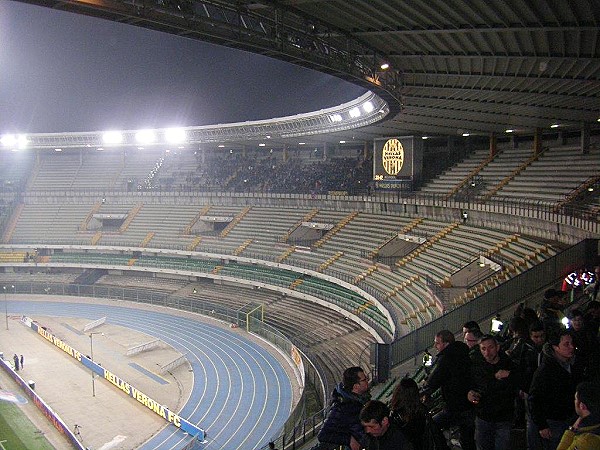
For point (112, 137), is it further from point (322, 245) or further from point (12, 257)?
point (322, 245)

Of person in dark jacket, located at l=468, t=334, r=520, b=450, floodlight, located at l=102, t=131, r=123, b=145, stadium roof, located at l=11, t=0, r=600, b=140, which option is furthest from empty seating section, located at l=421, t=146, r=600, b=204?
floodlight, located at l=102, t=131, r=123, b=145

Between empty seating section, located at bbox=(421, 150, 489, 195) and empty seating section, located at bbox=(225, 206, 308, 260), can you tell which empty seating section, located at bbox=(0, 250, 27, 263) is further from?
empty seating section, located at bbox=(421, 150, 489, 195)

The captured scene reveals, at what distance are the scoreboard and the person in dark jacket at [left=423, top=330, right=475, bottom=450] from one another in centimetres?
2973

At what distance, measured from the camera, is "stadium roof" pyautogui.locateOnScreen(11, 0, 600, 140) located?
450 inches

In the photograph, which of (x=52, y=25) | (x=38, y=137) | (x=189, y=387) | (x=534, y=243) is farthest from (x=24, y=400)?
(x=38, y=137)

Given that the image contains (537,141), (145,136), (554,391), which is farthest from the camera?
(145,136)

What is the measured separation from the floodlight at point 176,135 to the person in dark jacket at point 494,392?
40408 millimetres

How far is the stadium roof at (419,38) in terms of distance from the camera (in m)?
11.4

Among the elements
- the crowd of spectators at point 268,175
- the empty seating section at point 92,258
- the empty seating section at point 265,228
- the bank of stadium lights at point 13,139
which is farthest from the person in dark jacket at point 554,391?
the bank of stadium lights at point 13,139

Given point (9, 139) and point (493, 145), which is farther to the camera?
point (9, 139)

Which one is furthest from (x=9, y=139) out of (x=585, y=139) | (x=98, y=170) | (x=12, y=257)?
(x=585, y=139)

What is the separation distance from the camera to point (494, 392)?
532cm

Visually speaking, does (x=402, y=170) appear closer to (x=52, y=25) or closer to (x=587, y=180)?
(x=587, y=180)

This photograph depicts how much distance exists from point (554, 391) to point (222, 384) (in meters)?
20.6
